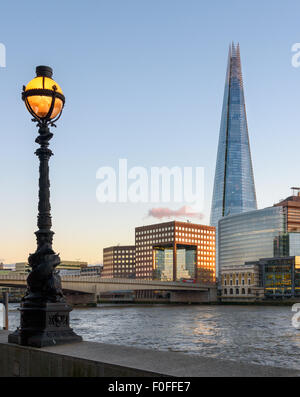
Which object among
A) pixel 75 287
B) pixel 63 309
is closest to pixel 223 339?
pixel 63 309

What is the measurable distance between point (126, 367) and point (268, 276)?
7352 inches

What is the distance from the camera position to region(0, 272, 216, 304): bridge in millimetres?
107731

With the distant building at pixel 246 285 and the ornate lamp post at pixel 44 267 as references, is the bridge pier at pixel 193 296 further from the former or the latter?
the ornate lamp post at pixel 44 267

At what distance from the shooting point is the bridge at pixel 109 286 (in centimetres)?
10773

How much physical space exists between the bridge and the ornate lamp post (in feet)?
315

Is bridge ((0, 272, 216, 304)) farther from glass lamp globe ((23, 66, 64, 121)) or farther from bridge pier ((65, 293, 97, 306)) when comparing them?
glass lamp globe ((23, 66, 64, 121))

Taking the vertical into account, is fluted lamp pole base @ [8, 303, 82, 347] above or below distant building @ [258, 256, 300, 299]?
above

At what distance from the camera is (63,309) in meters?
9.90

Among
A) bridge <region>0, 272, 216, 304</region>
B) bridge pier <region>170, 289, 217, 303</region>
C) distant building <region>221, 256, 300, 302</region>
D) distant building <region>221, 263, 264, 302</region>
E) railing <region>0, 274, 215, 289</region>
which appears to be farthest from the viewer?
distant building <region>221, 263, 264, 302</region>

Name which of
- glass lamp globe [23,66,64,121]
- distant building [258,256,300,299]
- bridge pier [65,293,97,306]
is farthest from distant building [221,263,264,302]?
glass lamp globe [23,66,64,121]

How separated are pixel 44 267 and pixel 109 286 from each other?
391 feet

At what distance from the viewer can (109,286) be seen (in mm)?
126812

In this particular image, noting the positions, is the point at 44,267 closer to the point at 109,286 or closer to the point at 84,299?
the point at 109,286

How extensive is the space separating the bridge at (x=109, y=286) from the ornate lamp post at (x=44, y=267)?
95.9 meters
